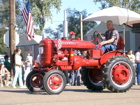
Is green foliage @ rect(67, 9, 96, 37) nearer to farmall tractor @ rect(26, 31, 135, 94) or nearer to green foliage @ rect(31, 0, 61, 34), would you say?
green foliage @ rect(31, 0, 61, 34)

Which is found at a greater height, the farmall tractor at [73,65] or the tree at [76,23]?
the tree at [76,23]

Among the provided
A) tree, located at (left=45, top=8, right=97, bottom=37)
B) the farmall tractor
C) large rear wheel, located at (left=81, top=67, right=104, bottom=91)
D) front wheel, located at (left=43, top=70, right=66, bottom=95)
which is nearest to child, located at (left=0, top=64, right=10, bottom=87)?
large rear wheel, located at (left=81, top=67, right=104, bottom=91)

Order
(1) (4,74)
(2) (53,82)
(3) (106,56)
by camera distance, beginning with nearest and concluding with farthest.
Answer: (2) (53,82) → (3) (106,56) → (1) (4,74)

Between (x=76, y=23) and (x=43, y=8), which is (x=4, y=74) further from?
(x=76, y=23)

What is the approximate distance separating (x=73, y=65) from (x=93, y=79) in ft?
4.80

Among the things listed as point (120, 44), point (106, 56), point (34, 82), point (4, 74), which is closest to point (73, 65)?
point (106, 56)

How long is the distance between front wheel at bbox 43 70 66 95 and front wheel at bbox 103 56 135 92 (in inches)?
51.6

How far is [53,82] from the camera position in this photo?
10.5 m

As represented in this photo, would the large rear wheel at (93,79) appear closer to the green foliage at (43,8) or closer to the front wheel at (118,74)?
the front wheel at (118,74)

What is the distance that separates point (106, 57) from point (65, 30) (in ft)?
28.2

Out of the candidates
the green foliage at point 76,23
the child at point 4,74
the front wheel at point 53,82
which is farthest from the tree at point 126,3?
the front wheel at point 53,82

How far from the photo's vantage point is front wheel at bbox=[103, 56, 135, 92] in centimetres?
1094

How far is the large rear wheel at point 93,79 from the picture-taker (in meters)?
12.0

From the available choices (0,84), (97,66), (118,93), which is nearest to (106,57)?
(97,66)
